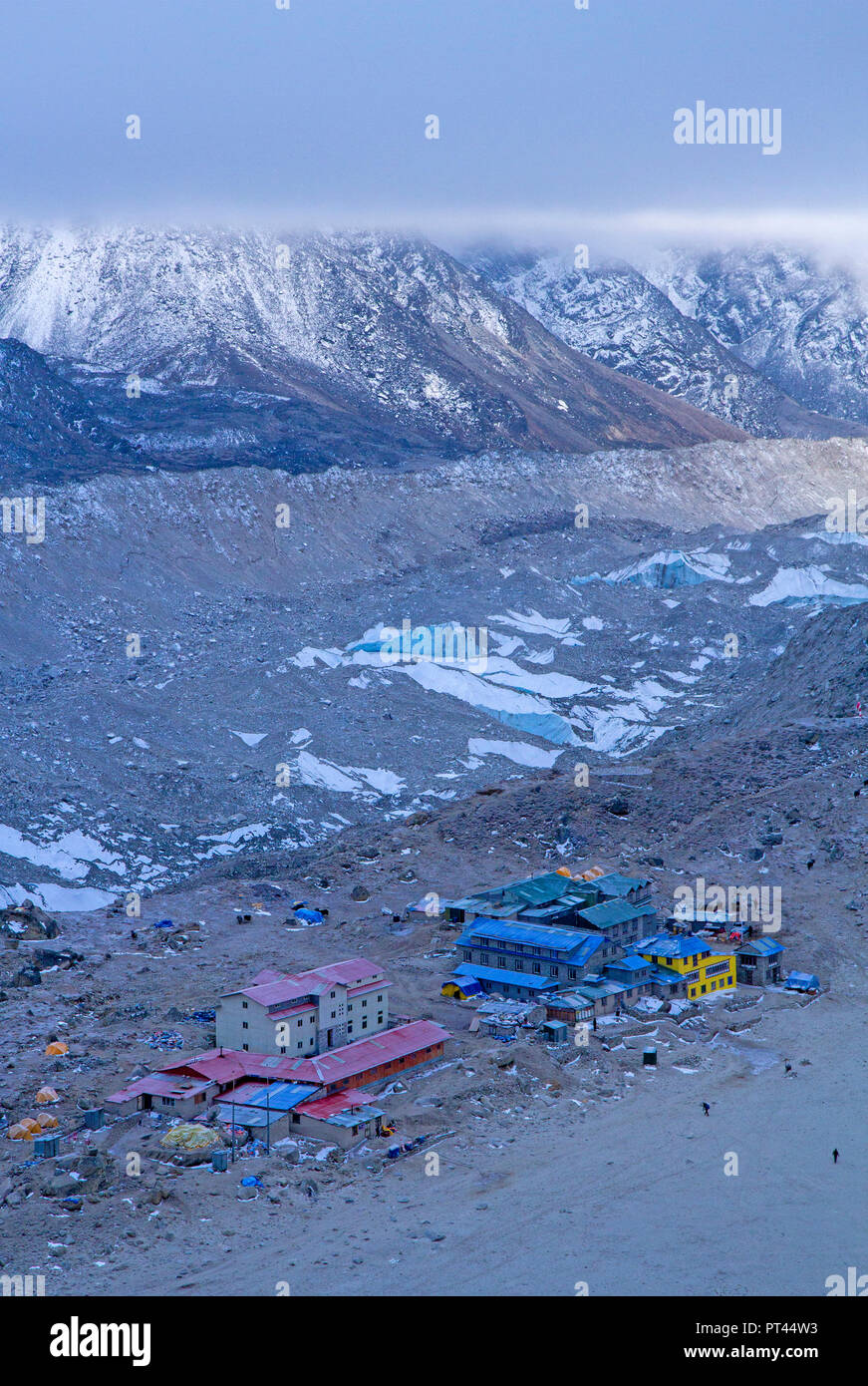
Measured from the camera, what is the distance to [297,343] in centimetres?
10906

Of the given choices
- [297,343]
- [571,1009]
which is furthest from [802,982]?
[297,343]

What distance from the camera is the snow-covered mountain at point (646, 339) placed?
149625 mm

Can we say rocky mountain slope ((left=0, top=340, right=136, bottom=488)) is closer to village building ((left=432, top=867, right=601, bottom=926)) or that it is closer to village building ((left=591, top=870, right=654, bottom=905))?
village building ((left=432, top=867, right=601, bottom=926))

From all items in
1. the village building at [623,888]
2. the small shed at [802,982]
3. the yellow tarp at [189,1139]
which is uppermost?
the village building at [623,888]

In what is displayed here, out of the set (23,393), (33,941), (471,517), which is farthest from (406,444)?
(33,941)

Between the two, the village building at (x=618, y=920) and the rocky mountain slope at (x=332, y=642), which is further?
the rocky mountain slope at (x=332, y=642)

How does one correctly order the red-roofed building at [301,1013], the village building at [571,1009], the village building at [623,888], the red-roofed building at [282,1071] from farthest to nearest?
the village building at [623,888] → the village building at [571,1009] → the red-roofed building at [301,1013] → the red-roofed building at [282,1071]

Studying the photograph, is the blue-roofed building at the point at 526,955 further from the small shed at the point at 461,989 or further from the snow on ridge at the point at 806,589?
the snow on ridge at the point at 806,589

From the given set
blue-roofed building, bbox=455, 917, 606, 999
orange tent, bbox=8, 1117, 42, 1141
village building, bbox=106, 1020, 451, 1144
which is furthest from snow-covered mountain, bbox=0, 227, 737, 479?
orange tent, bbox=8, 1117, 42, 1141

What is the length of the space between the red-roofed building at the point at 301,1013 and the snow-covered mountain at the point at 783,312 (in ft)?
518

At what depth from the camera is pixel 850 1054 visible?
2314 cm

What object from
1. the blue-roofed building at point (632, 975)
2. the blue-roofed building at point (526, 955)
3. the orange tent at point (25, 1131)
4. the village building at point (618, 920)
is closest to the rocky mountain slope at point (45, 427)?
the blue-roofed building at point (526, 955)

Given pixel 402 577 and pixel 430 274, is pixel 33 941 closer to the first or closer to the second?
pixel 402 577

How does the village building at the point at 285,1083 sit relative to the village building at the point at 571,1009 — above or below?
below
